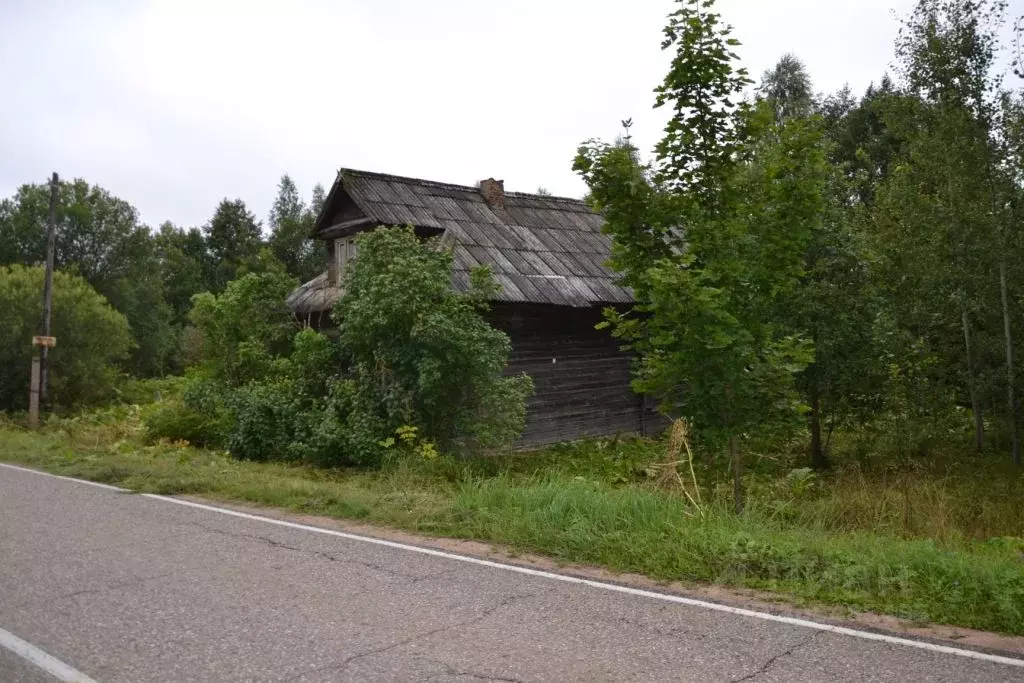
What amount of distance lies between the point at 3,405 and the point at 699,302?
948 inches

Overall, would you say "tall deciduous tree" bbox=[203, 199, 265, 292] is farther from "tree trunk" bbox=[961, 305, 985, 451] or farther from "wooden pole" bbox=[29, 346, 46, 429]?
"tree trunk" bbox=[961, 305, 985, 451]

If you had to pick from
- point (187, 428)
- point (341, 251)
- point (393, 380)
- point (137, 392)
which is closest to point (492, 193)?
point (341, 251)

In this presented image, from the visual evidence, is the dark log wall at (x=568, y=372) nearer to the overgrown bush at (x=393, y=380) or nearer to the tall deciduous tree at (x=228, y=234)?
the overgrown bush at (x=393, y=380)

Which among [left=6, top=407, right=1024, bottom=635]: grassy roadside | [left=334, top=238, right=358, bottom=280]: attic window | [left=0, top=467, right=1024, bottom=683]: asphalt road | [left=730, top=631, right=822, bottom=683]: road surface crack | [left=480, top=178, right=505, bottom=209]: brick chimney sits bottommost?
[left=0, top=467, right=1024, bottom=683]: asphalt road

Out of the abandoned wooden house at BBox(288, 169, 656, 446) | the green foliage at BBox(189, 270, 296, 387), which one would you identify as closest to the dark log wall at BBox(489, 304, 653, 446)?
the abandoned wooden house at BBox(288, 169, 656, 446)

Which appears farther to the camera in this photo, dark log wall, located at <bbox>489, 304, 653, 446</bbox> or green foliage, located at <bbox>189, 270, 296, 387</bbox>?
green foliage, located at <bbox>189, 270, 296, 387</bbox>

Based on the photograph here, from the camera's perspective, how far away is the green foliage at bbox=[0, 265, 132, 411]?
80.5ft

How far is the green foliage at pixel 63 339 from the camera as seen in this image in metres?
24.5

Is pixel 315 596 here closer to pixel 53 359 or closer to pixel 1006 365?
pixel 1006 365

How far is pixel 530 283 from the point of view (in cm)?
1823

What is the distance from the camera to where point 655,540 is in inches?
277

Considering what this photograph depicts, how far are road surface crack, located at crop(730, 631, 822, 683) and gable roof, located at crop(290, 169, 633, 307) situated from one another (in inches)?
460

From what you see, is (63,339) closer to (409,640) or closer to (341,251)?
(341,251)

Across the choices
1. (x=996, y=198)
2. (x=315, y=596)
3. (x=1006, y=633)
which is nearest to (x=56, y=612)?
(x=315, y=596)
